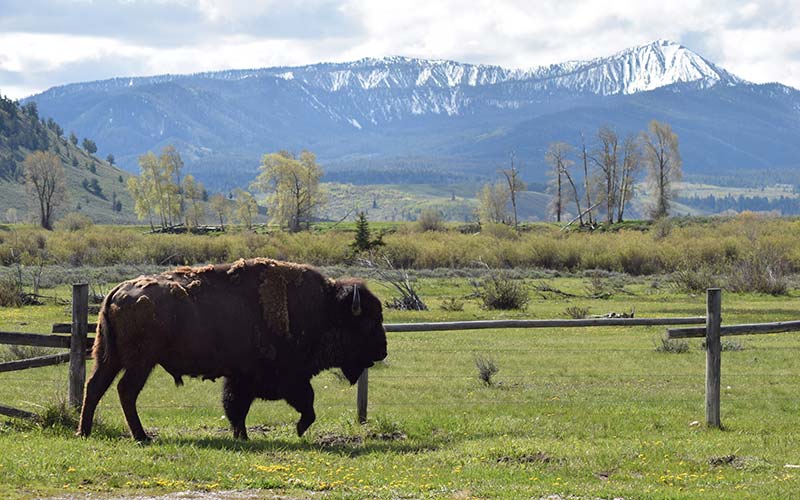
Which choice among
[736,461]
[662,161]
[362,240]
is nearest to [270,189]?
[662,161]

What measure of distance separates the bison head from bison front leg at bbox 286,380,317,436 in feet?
2.97

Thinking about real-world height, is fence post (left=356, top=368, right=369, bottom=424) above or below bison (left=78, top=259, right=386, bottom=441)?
below

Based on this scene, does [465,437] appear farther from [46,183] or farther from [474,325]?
[46,183]

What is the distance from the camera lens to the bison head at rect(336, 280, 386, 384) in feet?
44.8

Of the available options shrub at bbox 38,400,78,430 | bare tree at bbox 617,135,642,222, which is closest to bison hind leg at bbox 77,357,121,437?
shrub at bbox 38,400,78,430

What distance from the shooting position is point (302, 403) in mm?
12992

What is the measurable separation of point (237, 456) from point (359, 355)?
3.28 m

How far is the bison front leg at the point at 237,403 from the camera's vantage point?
12711 mm

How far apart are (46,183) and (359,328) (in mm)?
122725

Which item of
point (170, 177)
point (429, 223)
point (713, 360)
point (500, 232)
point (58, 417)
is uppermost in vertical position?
point (170, 177)

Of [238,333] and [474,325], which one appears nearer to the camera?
[238,333]

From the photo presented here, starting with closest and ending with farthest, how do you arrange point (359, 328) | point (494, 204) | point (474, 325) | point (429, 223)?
point (359, 328) < point (474, 325) < point (429, 223) < point (494, 204)

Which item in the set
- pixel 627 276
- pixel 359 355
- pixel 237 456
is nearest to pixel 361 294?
pixel 359 355

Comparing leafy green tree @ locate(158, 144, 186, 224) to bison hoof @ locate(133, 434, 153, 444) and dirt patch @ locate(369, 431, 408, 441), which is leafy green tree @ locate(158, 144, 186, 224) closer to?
dirt patch @ locate(369, 431, 408, 441)
